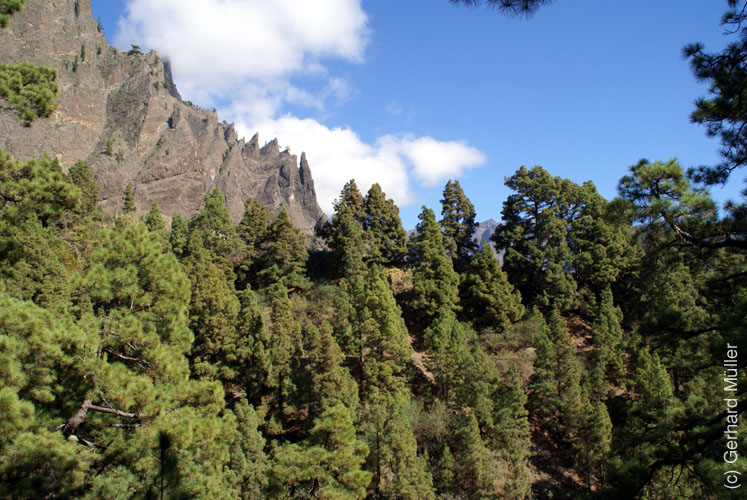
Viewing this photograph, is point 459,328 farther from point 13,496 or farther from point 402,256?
point 13,496

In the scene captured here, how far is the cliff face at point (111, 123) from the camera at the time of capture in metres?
77.4

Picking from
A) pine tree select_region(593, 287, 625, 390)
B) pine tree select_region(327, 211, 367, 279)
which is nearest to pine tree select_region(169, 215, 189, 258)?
pine tree select_region(327, 211, 367, 279)

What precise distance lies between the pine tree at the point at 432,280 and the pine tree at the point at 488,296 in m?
1.08

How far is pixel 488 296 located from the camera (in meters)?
29.8

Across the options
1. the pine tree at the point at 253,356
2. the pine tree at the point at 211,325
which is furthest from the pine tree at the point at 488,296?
the pine tree at the point at 211,325

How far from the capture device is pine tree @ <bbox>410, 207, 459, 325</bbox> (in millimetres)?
29750

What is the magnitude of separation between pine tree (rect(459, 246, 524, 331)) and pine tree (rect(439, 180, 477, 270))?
604 cm

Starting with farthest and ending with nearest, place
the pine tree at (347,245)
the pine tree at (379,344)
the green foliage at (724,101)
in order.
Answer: the pine tree at (347,245)
the pine tree at (379,344)
the green foliage at (724,101)

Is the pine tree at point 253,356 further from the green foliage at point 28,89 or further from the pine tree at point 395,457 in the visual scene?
the green foliage at point 28,89

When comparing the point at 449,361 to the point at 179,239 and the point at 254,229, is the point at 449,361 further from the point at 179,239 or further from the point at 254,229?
the point at 179,239

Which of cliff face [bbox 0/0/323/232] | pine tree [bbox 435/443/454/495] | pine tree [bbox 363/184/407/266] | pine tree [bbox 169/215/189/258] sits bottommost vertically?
pine tree [bbox 435/443/454/495]

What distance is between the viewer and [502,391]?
22000 millimetres

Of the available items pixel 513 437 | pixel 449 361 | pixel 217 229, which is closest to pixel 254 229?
pixel 217 229

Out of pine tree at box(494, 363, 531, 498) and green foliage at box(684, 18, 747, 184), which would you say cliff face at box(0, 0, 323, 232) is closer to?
pine tree at box(494, 363, 531, 498)
